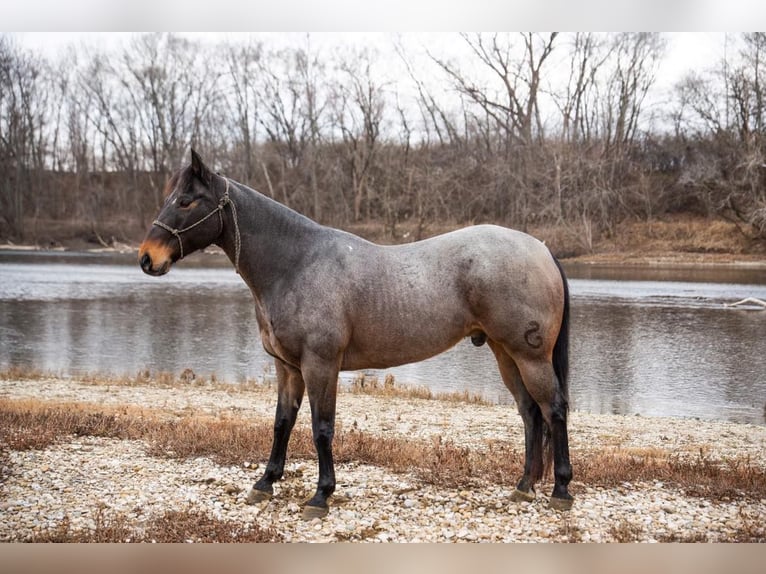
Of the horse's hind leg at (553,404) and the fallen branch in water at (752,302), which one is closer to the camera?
the horse's hind leg at (553,404)

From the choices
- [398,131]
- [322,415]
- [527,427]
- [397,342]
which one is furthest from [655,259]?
[322,415]

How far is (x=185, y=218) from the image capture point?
321 cm

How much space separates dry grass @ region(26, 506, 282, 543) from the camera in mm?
3162

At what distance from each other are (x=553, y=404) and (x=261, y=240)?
182 cm

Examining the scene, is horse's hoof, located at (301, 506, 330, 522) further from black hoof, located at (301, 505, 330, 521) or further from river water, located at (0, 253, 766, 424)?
river water, located at (0, 253, 766, 424)

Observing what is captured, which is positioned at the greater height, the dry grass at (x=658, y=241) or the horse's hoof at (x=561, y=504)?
the dry grass at (x=658, y=241)

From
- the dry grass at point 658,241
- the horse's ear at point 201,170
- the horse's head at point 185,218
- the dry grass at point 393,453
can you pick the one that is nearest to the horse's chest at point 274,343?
the horse's head at point 185,218

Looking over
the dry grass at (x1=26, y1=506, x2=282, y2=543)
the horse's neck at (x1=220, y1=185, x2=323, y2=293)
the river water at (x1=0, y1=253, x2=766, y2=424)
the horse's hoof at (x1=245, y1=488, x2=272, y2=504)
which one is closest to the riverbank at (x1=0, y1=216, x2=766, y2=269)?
the river water at (x1=0, y1=253, x2=766, y2=424)

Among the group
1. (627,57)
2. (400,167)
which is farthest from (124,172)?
(627,57)

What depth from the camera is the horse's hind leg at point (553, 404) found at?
3258mm

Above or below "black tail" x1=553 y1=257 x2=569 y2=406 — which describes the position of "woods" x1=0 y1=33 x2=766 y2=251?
above

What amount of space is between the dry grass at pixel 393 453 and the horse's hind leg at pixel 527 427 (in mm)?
297

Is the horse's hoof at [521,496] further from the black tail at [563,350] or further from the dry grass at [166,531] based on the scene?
the dry grass at [166,531]

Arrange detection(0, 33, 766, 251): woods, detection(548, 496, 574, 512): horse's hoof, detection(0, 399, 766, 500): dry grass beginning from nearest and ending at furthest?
1. detection(548, 496, 574, 512): horse's hoof
2. detection(0, 399, 766, 500): dry grass
3. detection(0, 33, 766, 251): woods
